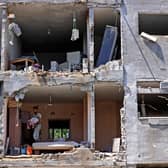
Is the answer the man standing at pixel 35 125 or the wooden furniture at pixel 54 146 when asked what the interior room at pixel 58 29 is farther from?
the wooden furniture at pixel 54 146

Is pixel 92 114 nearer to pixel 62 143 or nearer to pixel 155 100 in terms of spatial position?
pixel 62 143

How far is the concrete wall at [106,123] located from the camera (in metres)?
23.5

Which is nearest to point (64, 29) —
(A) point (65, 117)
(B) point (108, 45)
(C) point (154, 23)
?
(B) point (108, 45)

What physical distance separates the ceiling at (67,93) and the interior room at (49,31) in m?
1.01

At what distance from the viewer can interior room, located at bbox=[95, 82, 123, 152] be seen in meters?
23.4

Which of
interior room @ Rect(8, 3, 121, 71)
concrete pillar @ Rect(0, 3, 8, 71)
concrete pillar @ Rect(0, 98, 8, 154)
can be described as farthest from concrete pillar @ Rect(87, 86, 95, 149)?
concrete pillar @ Rect(0, 3, 8, 71)

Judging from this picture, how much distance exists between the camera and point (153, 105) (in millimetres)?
25297

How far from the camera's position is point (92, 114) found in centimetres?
2045

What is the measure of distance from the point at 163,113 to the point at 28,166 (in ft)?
24.6

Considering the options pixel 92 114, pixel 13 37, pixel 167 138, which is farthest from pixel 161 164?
pixel 13 37

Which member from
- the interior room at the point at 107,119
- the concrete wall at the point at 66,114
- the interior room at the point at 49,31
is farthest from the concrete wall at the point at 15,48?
the interior room at the point at 107,119

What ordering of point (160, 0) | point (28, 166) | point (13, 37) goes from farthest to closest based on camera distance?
point (13, 37), point (160, 0), point (28, 166)

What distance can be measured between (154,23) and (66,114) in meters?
6.07

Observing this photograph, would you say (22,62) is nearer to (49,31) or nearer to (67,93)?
(67,93)
